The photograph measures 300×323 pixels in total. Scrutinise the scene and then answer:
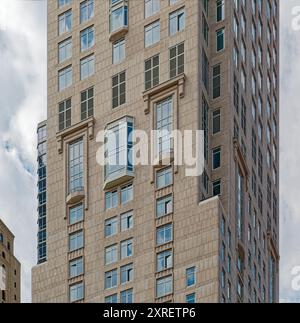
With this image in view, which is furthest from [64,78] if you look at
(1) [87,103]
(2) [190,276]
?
(2) [190,276]

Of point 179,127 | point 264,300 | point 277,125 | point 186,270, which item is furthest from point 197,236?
point 277,125

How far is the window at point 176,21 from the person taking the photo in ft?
368

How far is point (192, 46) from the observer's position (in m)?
111

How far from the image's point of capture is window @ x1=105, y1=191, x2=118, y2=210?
110812mm

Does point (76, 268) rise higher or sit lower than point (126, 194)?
lower

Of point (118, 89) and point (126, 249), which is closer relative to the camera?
point (126, 249)

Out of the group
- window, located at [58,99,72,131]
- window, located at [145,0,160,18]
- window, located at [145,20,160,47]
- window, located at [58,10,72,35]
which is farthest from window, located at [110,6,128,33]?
A: window, located at [58,99,72,131]

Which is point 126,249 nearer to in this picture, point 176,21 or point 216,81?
point 216,81

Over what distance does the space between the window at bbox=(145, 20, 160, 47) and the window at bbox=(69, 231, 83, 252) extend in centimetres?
1852

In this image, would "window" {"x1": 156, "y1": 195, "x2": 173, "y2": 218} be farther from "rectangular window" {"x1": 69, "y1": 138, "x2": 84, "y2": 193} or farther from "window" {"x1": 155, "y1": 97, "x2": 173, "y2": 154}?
"rectangular window" {"x1": 69, "y1": 138, "x2": 84, "y2": 193}

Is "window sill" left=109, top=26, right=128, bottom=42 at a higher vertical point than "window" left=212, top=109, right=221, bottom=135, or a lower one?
higher

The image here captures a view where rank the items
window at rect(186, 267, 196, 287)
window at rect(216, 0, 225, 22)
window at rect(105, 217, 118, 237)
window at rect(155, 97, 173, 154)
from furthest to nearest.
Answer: window at rect(216, 0, 225, 22) < window at rect(105, 217, 118, 237) < window at rect(155, 97, 173, 154) < window at rect(186, 267, 196, 287)

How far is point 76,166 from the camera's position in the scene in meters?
115

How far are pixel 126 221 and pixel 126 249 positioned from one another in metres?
2.56
